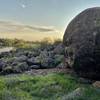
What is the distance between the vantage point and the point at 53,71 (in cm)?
2638

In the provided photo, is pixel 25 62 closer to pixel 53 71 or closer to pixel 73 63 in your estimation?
pixel 53 71

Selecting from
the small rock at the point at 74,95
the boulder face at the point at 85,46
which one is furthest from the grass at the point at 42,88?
the boulder face at the point at 85,46

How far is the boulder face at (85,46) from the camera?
23.3 m

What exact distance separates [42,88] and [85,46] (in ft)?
12.8

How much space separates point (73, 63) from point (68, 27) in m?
3.33

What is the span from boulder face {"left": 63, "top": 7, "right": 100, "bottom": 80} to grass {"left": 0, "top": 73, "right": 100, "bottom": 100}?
975mm

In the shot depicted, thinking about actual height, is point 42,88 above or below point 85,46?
below

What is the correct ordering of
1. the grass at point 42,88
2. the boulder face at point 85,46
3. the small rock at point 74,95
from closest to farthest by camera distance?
the small rock at point 74,95 → the grass at point 42,88 → the boulder face at point 85,46

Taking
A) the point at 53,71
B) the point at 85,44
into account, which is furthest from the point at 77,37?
the point at 53,71

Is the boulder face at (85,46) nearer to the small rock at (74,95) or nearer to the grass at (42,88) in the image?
the grass at (42,88)

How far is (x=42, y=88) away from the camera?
2145cm

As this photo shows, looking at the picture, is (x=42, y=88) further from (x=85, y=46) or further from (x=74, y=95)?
(x=85, y=46)

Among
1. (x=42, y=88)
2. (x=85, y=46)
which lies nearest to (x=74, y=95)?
(x=42, y=88)

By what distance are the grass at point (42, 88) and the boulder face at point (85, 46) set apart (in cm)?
97
